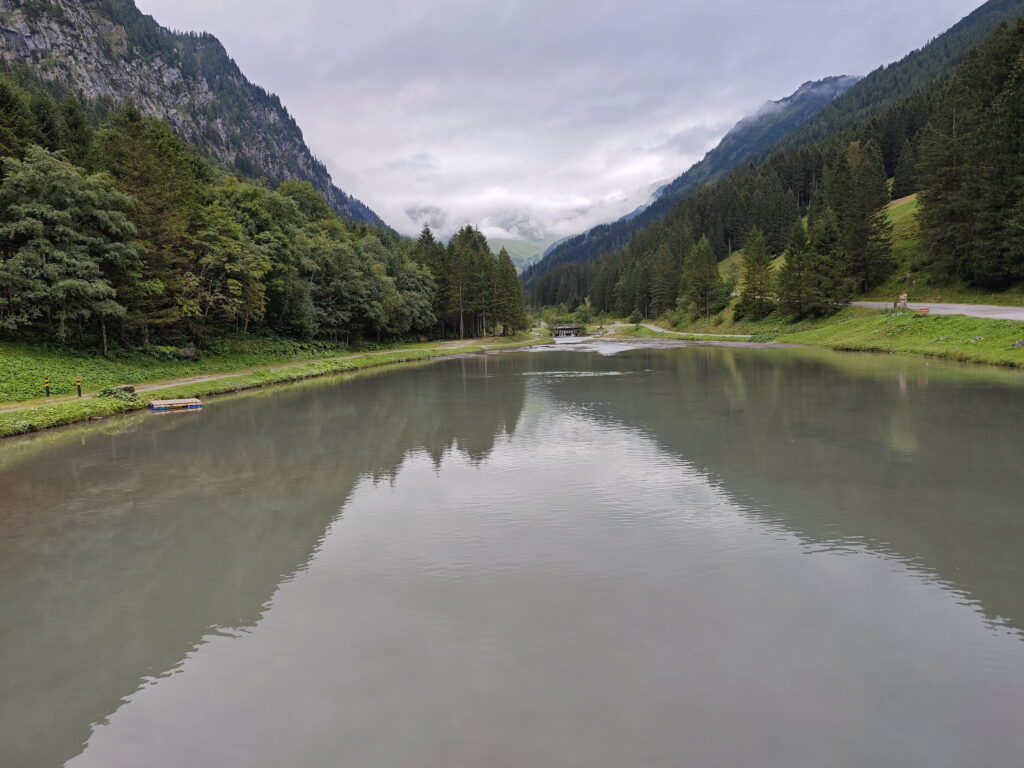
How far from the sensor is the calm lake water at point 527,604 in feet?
15.8

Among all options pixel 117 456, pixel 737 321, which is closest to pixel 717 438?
pixel 117 456

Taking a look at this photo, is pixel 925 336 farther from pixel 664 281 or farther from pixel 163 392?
pixel 664 281

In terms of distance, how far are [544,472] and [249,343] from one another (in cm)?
3909

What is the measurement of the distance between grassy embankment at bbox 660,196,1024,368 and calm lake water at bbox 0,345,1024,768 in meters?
19.7

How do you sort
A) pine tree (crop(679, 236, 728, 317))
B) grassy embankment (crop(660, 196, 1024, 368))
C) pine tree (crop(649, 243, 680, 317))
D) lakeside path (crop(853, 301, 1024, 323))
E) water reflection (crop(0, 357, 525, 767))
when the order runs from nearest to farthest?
water reflection (crop(0, 357, 525, 767))
grassy embankment (crop(660, 196, 1024, 368))
lakeside path (crop(853, 301, 1024, 323))
pine tree (crop(679, 236, 728, 317))
pine tree (crop(649, 243, 680, 317))

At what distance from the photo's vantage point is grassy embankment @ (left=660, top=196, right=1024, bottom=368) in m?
31.2

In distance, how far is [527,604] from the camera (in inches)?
279

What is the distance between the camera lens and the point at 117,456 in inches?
648

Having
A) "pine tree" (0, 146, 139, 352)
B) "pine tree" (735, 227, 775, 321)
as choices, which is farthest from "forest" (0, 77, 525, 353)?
"pine tree" (735, 227, 775, 321)

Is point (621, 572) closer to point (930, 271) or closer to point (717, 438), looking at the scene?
point (717, 438)

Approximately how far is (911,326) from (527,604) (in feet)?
150

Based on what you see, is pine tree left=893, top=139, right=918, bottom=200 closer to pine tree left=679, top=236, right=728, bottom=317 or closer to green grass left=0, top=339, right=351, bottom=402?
pine tree left=679, top=236, right=728, bottom=317

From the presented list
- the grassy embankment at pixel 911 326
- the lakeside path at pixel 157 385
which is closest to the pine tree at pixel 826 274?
the grassy embankment at pixel 911 326

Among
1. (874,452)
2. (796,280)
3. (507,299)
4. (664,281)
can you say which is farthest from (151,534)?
(664,281)
